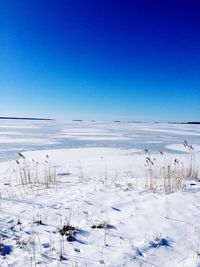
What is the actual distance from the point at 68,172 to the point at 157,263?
7.99 meters

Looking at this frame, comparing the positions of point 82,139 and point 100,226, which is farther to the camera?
point 82,139

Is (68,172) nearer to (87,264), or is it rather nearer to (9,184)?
(9,184)

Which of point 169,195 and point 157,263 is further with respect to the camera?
point 169,195

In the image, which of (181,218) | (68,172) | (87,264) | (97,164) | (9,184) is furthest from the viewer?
(97,164)

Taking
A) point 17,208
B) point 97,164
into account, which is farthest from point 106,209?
point 97,164

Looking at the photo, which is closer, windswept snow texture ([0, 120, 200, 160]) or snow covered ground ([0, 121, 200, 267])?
snow covered ground ([0, 121, 200, 267])

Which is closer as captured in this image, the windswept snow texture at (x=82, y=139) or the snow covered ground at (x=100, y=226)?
the snow covered ground at (x=100, y=226)

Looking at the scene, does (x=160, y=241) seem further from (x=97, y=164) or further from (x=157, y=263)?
(x=97, y=164)

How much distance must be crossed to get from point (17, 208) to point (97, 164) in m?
7.70

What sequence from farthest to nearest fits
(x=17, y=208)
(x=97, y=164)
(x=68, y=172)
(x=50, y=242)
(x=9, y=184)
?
(x=97, y=164), (x=68, y=172), (x=9, y=184), (x=17, y=208), (x=50, y=242)

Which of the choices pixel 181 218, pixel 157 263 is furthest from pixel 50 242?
pixel 181 218

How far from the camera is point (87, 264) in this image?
350cm

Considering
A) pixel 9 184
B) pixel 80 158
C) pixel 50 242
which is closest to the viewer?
pixel 50 242

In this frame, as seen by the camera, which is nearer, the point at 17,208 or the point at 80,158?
the point at 17,208
